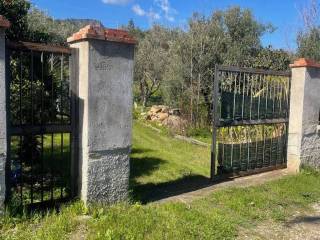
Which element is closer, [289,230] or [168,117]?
[289,230]

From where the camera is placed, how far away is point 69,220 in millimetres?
4602

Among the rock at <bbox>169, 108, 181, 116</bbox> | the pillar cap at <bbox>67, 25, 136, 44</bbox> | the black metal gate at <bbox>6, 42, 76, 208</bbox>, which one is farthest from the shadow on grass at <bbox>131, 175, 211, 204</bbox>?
the rock at <bbox>169, 108, 181, 116</bbox>

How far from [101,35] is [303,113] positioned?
16.5 feet

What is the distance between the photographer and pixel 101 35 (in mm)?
4828

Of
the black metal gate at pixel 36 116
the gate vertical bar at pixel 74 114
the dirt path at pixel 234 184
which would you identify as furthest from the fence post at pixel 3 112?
the dirt path at pixel 234 184

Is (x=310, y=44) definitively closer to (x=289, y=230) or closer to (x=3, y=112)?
(x=289, y=230)

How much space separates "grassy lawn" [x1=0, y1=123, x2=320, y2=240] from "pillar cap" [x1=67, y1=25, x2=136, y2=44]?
6.86 ft

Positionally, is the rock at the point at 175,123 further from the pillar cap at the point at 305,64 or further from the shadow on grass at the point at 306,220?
the shadow on grass at the point at 306,220

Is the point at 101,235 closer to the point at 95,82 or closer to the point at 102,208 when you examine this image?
the point at 102,208

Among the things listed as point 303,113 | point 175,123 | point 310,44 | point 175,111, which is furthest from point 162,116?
point 303,113

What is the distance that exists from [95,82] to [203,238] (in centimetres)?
229

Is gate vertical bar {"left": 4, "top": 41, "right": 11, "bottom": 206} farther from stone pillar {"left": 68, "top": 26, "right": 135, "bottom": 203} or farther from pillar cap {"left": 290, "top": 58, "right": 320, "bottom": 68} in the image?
pillar cap {"left": 290, "top": 58, "right": 320, "bottom": 68}

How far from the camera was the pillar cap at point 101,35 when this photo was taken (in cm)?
475

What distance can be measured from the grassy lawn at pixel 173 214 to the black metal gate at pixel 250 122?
2.12ft
